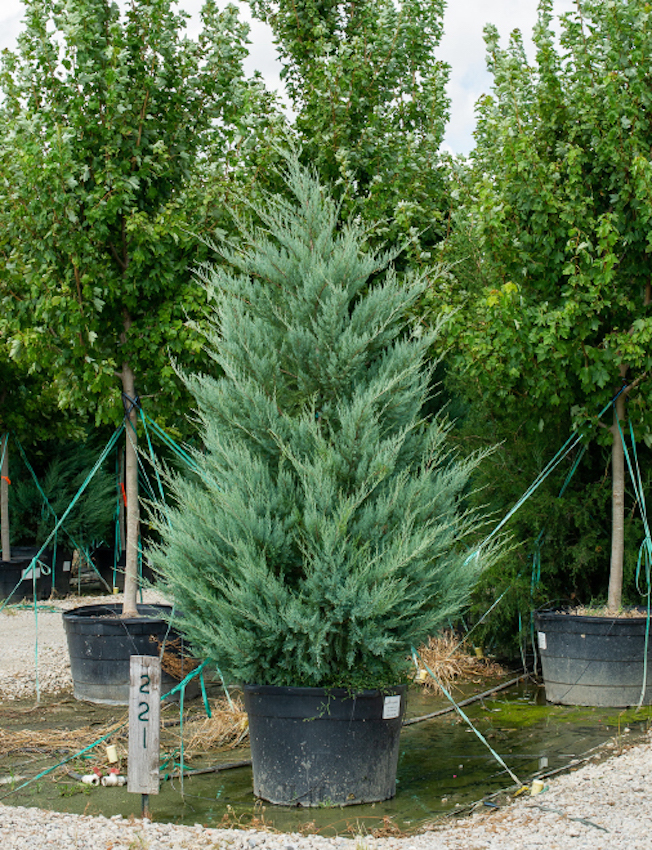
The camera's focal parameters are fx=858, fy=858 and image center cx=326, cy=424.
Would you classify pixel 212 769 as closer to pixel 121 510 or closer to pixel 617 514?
pixel 617 514

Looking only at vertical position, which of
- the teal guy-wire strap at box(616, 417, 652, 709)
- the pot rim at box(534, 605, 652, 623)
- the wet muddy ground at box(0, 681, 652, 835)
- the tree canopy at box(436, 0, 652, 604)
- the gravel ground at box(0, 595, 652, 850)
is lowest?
the wet muddy ground at box(0, 681, 652, 835)

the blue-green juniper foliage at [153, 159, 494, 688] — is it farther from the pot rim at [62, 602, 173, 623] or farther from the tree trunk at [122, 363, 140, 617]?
the tree trunk at [122, 363, 140, 617]

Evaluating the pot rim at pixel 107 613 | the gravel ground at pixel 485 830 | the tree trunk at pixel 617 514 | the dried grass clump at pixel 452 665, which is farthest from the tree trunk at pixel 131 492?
the tree trunk at pixel 617 514

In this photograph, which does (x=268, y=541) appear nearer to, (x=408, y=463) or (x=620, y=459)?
(x=408, y=463)

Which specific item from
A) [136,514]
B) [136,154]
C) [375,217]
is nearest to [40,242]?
[136,154]

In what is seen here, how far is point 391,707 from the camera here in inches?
165

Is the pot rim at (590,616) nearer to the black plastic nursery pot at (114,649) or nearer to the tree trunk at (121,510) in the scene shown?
the black plastic nursery pot at (114,649)

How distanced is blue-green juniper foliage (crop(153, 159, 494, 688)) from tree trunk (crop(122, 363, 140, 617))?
2089 millimetres

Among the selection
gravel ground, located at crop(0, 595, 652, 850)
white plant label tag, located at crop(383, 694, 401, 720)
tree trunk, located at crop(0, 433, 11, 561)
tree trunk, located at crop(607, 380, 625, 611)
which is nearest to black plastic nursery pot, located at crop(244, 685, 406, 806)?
white plant label tag, located at crop(383, 694, 401, 720)

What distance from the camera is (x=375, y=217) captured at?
280 inches

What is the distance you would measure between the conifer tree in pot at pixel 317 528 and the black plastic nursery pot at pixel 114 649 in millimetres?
1906

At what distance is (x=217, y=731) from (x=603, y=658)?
2.76m

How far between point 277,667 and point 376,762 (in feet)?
2.16

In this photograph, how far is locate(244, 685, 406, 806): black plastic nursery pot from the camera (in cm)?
406
